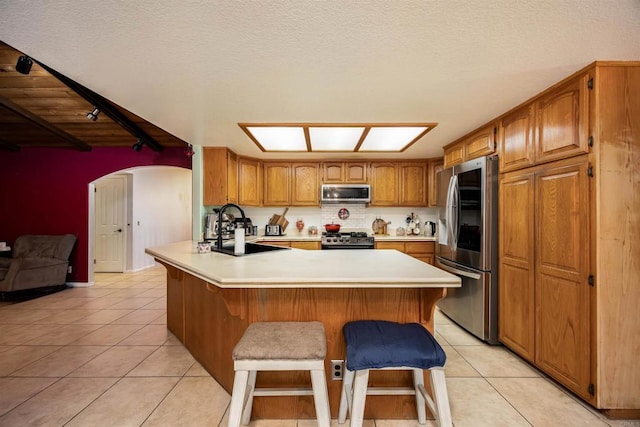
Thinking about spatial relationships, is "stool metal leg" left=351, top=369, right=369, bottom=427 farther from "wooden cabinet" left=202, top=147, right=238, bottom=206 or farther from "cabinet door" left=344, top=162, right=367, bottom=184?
"cabinet door" left=344, top=162, right=367, bottom=184

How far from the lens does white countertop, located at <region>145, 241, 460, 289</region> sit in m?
1.40

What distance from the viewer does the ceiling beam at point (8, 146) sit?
14.5 ft

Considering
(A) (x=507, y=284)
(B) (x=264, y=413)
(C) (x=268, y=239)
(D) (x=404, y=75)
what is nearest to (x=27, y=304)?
(C) (x=268, y=239)

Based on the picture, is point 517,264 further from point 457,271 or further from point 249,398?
point 249,398

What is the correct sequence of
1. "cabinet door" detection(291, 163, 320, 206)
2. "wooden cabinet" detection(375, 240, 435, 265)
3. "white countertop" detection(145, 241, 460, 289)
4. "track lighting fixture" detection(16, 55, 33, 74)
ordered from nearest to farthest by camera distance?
1. "white countertop" detection(145, 241, 460, 289)
2. "track lighting fixture" detection(16, 55, 33, 74)
3. "wooden cabinet" detection(375, 240, 435, 265)
4. "cabinet door" detection(291, 163, 320, 206)

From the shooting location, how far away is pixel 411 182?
447 centimetres

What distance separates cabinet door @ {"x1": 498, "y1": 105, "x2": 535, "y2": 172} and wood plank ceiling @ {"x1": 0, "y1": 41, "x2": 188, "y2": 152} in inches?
158

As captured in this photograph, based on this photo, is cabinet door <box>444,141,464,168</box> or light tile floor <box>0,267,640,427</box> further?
cabinet door <box>444,141,464,168</box>

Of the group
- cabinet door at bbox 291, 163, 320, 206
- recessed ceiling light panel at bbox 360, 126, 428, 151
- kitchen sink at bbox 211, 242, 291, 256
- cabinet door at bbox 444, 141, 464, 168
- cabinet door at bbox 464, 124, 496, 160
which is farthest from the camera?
cabinet door at bbox 291, 163, 320, 206

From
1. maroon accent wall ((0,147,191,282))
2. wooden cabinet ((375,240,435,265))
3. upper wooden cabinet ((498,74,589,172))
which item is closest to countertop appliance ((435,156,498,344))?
upper wooden cabinet ((498,74,589,172))


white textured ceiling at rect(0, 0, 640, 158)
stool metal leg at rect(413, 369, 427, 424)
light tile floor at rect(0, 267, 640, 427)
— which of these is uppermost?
white textured ceiling at rect(0, 0, 640, 158)

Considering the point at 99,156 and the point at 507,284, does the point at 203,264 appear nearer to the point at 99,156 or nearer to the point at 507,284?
the point at 507,284

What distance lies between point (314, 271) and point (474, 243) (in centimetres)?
198

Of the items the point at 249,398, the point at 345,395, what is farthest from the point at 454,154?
the point at 249,398
